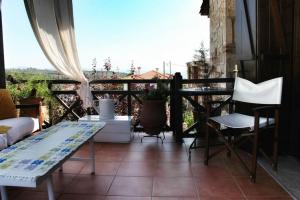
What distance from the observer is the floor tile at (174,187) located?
223cm

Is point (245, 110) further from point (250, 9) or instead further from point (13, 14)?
point (13, 14)

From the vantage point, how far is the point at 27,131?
315cm

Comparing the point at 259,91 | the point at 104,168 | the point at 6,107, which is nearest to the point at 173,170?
the point at 104,168

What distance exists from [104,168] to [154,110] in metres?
1.20

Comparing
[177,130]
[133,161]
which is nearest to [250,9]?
[177,130]

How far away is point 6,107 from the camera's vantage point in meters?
3.31

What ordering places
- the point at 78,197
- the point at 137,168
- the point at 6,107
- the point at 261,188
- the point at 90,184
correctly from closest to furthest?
the point at 78,197, the point at 261,188, the point at 90,184, the point at 137,168, the point at 6,107

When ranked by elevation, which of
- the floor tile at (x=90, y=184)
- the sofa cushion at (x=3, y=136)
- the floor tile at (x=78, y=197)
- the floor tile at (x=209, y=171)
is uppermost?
the sofa cushion at (x=3, y=136)

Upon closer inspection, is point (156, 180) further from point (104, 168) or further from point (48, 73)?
point (48, 73)

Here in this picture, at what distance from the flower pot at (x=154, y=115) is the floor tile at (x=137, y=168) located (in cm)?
86

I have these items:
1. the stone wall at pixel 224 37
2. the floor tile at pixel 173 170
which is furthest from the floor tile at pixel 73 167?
the stone wall at pixel 224 37

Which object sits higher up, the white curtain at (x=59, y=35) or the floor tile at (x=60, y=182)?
the white curtain at (x=59, y=35)

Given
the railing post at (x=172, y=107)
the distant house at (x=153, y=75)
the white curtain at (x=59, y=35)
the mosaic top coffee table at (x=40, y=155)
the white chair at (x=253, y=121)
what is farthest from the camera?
the distant house at (x=153, y=75)

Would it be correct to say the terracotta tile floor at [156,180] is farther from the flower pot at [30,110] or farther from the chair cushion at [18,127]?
the flower pot at [30,110]
